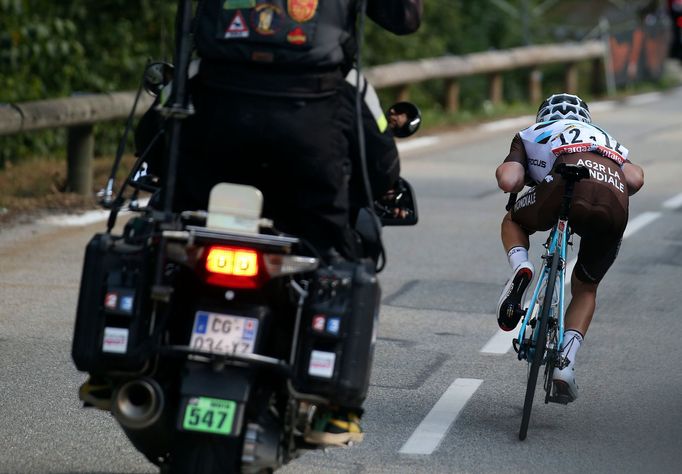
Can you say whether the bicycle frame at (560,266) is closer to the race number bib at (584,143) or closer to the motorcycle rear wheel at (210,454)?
the race number bib at (584,143)

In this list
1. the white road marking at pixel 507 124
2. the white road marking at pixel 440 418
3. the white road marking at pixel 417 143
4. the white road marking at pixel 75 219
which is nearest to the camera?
the white road marking at pixel 440 418

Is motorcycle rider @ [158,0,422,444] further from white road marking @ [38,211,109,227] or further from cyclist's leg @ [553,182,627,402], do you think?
white road marking @ [38,211,109,227]

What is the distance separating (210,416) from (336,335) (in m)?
0.48

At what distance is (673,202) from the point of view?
Result: 15117 millimetres

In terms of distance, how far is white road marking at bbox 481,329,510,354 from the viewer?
8.77m

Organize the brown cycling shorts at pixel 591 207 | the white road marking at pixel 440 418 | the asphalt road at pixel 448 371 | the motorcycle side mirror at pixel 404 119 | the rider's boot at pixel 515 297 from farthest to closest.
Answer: the rider's boot at pixel 515 297
the brown cycling shorts at pixel 591 207
the white road marking at pixel 440 418
the asphalt road at pixel 448 371
the motorcycle side mirror at pixel 404 119

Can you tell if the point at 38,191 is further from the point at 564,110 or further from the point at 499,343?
the point at 564,110

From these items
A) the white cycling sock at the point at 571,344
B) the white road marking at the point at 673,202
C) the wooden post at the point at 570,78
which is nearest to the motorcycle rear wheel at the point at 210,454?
the white cycling sock at the point at 571,344

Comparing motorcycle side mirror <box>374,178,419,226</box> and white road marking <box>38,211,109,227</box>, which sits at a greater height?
motorcycle side mirror <box>374,178,419,226</box>

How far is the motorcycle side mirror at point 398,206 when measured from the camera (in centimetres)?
614

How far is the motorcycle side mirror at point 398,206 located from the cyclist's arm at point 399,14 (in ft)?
2.50

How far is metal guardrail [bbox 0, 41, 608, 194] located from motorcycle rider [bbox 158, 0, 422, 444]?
7.64 metres

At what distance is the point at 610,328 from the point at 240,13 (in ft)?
15.8

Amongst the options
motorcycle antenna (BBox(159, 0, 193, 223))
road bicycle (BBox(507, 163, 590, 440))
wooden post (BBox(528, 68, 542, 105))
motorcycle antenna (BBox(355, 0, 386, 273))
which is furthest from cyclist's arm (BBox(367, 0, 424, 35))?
wooden post (BBox(528, 68, 542, 105))
